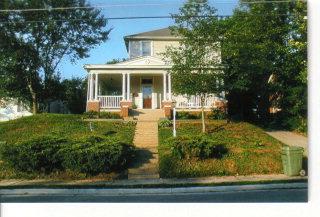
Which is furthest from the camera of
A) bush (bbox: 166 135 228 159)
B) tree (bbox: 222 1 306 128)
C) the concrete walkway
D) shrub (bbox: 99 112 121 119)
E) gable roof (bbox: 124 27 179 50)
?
gable roof (bbox: 124 27 179 50)

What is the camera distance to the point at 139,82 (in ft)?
90.7

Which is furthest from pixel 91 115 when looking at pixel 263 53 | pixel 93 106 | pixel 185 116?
pixel 263 53

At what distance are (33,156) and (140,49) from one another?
635 inches

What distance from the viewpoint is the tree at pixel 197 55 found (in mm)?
19859

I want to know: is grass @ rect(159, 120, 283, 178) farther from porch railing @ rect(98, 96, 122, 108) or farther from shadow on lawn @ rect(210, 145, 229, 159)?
porch railing @ rect(98, 96, 122, 108)

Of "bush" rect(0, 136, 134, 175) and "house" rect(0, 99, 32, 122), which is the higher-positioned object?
"house" rect(0, 99, 32, 122)

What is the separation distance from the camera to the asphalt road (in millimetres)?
10062

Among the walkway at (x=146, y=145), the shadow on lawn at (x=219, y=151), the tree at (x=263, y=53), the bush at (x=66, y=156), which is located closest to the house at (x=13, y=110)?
the walkway at (x=146, y=145)

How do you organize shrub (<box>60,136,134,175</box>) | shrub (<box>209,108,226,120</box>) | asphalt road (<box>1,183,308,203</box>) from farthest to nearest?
shrub (<box>209,108,226,120</box>)
shrub (<box>60,136,134,175</box>)
asphalt road (<box>1,183,308,203</box>)

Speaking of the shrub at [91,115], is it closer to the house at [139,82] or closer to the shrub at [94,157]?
the house at [139,82]

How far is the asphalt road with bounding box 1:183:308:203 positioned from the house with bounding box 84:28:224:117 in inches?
427

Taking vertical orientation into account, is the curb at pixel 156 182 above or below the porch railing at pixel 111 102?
below

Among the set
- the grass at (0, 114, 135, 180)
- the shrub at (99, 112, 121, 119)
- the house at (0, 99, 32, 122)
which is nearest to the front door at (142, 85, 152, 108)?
the shrub at (99, 112, 121, 119)

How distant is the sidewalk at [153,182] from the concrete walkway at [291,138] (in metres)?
5.20
